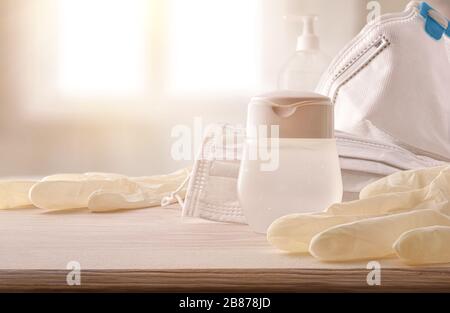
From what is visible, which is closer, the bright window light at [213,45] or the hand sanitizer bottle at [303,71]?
the hand sanitizer bottle at [303,71]

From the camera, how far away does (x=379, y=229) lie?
1.28 ft

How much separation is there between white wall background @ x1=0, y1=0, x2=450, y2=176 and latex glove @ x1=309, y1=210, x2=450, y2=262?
A: 4.06 feet

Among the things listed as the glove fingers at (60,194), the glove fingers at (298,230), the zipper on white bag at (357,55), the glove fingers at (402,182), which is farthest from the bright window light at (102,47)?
the glove fingers at (298,230)

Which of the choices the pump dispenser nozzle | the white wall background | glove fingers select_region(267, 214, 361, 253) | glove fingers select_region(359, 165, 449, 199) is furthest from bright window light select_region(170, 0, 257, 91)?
glove fingers select_region(267, 214, 361, 253)

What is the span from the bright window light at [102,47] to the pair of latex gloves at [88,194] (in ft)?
3.11

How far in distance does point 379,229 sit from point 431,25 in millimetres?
430

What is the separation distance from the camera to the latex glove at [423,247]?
358mm

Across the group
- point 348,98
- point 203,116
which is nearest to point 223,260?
point 348,98

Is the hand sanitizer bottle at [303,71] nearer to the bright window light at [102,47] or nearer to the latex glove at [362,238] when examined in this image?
the bright window light at [102,47]

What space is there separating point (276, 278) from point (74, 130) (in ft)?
4.36

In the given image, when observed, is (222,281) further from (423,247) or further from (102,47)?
(102,47)

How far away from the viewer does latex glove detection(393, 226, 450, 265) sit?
1.18ft

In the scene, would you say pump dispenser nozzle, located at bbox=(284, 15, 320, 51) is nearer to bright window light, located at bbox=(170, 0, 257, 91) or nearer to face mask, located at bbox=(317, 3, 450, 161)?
face mask, located at bbox=(317, 3, 450, 161)

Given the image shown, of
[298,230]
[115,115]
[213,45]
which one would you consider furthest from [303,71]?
[298,230]
